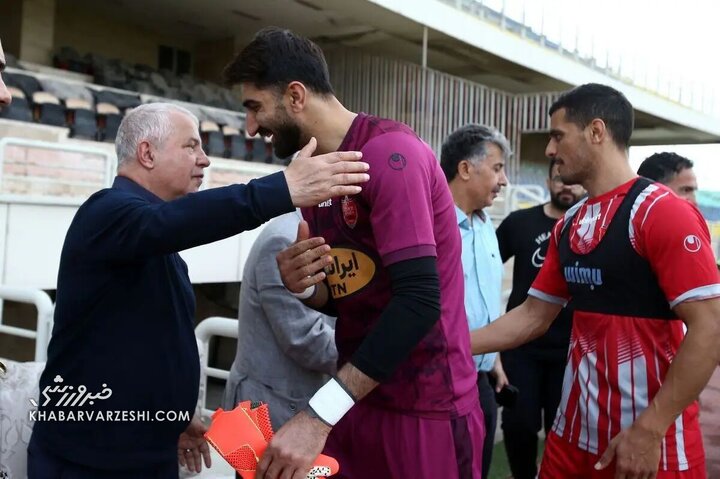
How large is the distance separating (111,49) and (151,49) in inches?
37.6

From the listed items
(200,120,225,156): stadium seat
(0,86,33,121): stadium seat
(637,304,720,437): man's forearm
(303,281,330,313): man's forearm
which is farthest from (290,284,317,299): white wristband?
(200,120,225,156): stadium seat

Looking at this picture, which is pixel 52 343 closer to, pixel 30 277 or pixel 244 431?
pixel 244 431

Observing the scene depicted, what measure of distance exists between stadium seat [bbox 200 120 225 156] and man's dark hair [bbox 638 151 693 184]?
7242mm

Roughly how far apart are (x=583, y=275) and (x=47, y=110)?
8.08 meters

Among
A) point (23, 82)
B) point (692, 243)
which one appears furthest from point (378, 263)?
point (23, 82)

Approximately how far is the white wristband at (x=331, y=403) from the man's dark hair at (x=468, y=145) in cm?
206

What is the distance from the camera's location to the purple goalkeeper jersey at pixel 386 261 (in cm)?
147

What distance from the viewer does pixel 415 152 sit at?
1.51 m

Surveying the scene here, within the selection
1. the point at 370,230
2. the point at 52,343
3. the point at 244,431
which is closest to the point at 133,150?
the point at 52,343

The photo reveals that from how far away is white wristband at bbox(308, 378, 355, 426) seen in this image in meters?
1.41

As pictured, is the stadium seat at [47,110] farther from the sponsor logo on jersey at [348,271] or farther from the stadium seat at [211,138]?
the sponsor logo on jersey at [348,271]

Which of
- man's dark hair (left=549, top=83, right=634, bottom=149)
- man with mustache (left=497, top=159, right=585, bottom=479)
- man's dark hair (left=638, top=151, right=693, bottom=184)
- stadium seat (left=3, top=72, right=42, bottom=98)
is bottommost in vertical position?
man with mustache (left=497, top=159, right=585, bottom=479)

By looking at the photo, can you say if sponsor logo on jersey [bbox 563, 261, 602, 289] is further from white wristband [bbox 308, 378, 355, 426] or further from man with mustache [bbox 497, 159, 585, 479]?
man with mustache [bbox 497, 159, 585, 479]

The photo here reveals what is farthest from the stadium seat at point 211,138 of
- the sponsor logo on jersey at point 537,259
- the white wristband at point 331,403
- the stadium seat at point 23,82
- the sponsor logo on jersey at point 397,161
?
the white wristband at point 331,403
